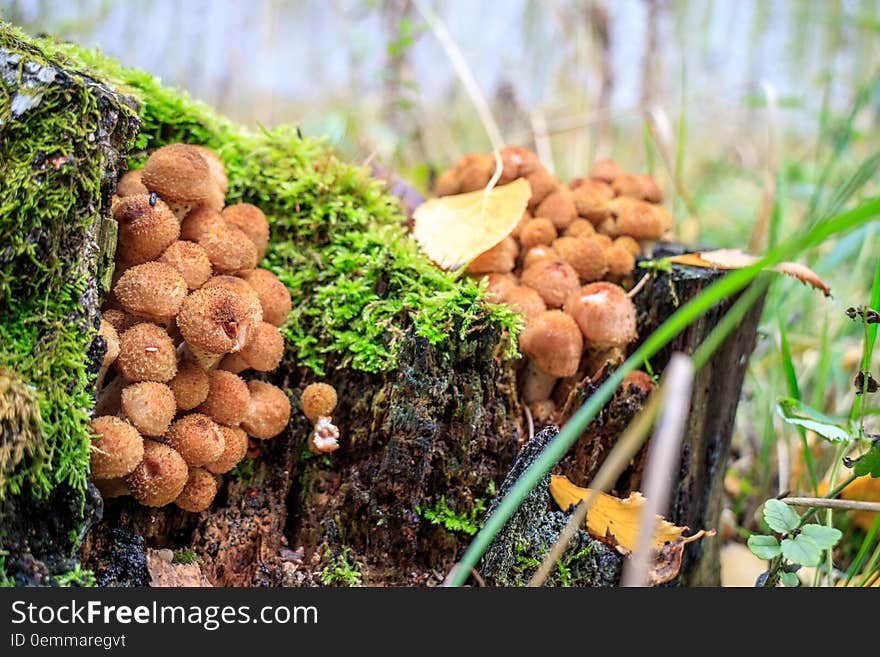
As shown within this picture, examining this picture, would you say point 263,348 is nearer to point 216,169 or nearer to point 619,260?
point 216,169

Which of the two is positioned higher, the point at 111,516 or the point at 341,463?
the point at 341,463

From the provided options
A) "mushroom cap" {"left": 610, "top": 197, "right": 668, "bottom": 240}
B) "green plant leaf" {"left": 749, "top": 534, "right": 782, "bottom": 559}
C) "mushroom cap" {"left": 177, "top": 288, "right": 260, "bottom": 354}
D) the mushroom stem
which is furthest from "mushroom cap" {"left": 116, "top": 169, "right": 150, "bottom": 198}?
"green plant leaf" {"left": 749, "top": 534, "right": 782, "bottom": 559}

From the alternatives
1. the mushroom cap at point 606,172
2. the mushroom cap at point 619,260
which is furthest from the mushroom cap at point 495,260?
the mushroom cap at point 606,172

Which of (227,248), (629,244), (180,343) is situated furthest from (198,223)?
(629,244)

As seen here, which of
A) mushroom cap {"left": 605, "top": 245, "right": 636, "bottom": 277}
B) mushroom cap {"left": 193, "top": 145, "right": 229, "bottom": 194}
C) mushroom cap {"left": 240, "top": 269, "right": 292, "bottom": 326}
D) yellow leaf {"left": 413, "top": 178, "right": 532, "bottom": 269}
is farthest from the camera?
mushroom cap {"left": 605, "top": 245, "right": 636, "bottom": 277}

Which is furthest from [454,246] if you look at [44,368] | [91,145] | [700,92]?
[700,92]

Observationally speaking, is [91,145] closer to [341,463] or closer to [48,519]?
[48,519]

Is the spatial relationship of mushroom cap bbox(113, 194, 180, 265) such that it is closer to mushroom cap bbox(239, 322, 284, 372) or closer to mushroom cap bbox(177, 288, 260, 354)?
mushroom cap bbox(177, 288, 260, 354)

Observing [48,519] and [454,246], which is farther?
[454,246]
